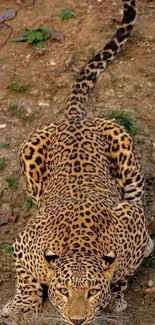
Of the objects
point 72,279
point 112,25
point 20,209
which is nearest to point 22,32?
point 112,25

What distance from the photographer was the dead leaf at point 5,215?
977cm

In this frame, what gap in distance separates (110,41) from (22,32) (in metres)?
1.43

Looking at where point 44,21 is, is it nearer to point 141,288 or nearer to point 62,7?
point 62,7

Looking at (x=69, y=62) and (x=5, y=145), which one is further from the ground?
(x=69, y=62)

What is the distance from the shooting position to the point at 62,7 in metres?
12.2

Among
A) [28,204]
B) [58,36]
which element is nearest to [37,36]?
[58,36]

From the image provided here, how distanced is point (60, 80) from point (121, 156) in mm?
2301

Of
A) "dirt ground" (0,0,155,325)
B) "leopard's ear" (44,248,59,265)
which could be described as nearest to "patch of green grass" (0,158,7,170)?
"dirt ground" (0,0,155,325)

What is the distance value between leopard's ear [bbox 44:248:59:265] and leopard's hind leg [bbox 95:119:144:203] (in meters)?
1.70

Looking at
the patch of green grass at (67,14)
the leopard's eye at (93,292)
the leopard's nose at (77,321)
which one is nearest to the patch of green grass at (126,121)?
the patch of green grass at (67,14)

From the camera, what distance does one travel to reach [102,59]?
10953 mm

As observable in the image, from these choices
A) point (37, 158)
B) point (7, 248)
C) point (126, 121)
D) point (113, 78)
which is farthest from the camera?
point (113, 78)

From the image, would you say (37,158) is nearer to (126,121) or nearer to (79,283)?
(126,121)

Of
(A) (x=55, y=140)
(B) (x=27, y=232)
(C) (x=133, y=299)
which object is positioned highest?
(A) (x=55, y=140)
